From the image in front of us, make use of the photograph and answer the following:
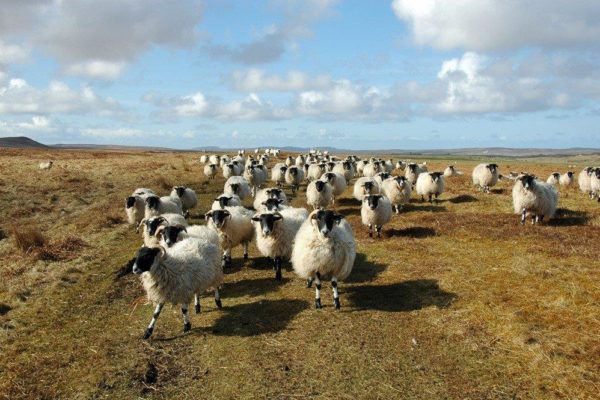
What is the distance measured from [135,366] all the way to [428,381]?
5.42 meters

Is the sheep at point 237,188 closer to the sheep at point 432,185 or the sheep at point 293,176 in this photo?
the sheep at point 293,176

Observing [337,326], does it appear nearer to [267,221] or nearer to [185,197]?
[267,221]

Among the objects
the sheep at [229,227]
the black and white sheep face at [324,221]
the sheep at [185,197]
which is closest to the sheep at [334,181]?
the sheep at [185,197]

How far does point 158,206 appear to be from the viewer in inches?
685

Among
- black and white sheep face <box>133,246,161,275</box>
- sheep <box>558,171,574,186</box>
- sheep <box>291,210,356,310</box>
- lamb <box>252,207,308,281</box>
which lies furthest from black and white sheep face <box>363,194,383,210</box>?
sheep <box>558,171,574,186</box>

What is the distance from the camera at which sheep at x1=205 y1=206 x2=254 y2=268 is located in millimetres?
13664

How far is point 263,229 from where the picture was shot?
12.5m

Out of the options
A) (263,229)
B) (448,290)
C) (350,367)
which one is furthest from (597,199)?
(350,367)

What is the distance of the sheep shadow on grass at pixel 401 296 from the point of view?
1052 cm

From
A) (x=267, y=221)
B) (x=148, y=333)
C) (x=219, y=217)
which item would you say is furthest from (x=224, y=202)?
(x=148, y=333)

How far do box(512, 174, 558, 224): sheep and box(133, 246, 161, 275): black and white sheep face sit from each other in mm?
15159

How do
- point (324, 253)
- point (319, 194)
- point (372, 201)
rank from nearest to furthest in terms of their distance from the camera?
point (324, 253) < point (372, 201) < point (319, 194)

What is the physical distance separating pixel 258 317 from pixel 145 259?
301cm

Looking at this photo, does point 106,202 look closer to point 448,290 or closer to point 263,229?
point 263,229
